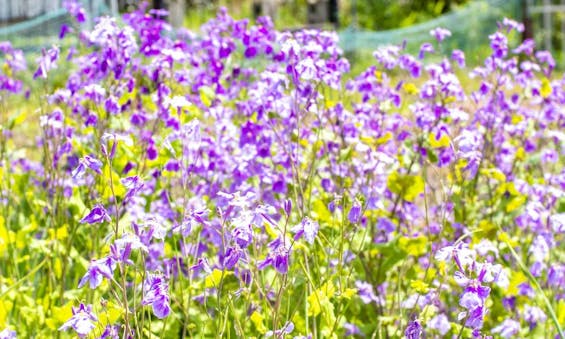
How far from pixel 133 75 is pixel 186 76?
40 cm

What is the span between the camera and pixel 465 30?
12.5 m

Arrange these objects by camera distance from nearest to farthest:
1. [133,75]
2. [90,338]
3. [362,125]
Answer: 1. [90,338]
2. [362,125]
3. [133,75]

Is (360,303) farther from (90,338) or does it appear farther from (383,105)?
(90,338)

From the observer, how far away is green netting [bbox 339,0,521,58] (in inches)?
468

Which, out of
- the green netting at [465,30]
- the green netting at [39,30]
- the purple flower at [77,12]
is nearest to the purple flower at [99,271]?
the purple flower at [77,12]

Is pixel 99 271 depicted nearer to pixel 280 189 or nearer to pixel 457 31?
pixel 280 189

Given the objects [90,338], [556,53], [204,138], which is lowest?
[556,53]

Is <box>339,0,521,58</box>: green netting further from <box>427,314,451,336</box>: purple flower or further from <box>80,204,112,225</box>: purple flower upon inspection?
<box>80,204,112,225</box>: purple flower

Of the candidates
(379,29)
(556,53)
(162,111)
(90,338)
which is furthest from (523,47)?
(379,29)

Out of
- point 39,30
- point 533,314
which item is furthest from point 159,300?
point 39,30

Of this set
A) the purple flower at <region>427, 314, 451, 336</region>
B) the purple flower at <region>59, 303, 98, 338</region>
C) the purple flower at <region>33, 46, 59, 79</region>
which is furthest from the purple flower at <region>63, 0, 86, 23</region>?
the purple flower at <region>59, 303, 98, 338</region>

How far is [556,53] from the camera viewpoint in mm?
13469

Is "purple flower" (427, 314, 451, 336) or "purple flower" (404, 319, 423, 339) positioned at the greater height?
"purple flower" (404, 319, 423, 339)

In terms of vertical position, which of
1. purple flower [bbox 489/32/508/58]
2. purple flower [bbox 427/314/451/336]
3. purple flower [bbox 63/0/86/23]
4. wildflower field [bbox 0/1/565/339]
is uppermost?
purple flower [bbox 63/0/86/23]
